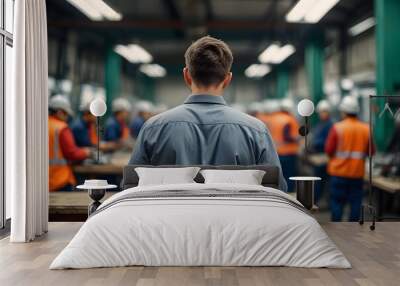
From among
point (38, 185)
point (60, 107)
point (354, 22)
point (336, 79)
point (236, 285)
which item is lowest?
point (236, 285)

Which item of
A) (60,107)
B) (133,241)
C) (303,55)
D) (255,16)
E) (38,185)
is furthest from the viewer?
(303,55)

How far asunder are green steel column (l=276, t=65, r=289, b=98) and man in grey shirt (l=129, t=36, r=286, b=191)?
1877 cm

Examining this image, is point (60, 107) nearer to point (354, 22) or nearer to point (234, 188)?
point (234, 188)

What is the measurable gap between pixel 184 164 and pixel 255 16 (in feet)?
42.8

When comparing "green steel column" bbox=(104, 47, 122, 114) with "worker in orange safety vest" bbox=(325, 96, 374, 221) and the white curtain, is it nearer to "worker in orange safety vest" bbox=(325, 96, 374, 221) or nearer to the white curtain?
"worker in orange safety vest" bbox=(325, 96, 374, 221)

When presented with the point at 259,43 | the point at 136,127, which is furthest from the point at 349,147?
the point at 259,43

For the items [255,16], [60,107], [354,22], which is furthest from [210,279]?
[255,16]

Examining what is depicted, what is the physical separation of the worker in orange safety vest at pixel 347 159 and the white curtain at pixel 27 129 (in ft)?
13.0

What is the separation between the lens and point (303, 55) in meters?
20.2

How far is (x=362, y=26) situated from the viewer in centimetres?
1468

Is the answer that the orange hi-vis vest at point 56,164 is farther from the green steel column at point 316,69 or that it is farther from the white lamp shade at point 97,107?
the green steel column at point 316,69

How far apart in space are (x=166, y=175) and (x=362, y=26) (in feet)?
35.9

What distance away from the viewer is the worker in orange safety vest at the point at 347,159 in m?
8.06

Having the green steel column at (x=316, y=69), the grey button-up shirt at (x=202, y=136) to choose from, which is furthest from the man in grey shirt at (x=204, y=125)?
the green steel column at (x=316, y=69)
